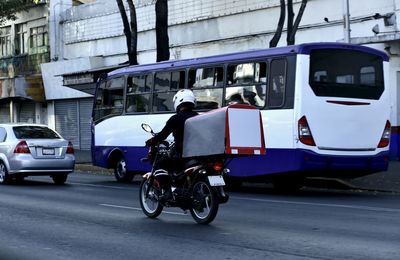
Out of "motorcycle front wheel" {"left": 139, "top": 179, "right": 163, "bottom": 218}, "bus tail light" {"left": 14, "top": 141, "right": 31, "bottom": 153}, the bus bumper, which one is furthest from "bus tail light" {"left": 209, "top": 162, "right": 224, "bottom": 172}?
"bus tail light" {"left": 14, "top": 141, "right": 31, "bottom": 153}

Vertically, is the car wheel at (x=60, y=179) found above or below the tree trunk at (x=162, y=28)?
below

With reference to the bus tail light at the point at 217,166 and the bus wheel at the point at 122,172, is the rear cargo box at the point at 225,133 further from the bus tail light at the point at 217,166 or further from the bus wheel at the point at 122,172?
the bus wheel at the point at 122,172

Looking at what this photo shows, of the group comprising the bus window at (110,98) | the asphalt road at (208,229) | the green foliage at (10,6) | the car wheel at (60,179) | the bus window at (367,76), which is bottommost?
the car wheel at (60,179)

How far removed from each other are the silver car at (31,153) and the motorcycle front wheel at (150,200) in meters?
7.06

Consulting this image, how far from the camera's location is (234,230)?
9.11 m

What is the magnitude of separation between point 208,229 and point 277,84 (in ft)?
18.0

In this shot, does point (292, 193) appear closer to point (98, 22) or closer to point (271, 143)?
point (271, 143)

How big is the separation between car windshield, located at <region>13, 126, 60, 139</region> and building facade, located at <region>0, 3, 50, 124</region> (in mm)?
18972

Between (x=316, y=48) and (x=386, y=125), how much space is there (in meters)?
2.42

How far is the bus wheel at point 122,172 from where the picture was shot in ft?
60.5

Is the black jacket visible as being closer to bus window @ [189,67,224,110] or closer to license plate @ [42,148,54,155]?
bus window @ [189,67,224,110]

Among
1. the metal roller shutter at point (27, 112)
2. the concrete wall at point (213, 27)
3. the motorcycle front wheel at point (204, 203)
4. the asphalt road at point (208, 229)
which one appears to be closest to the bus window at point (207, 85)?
the asphalt road at point (208, 229)

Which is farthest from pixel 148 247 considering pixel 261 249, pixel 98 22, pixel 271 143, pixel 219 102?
pixel 98 22

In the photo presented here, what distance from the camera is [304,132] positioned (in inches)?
532
